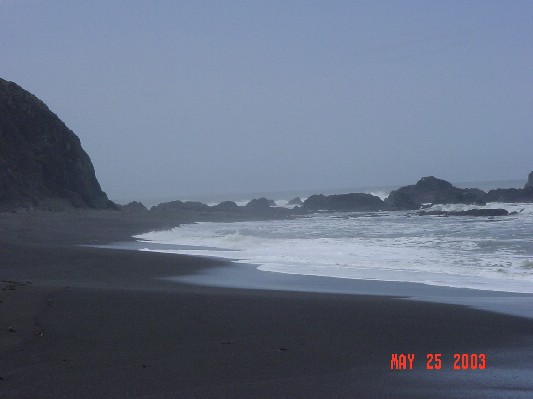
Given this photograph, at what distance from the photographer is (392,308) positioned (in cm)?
886

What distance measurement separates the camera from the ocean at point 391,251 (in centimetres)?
1320

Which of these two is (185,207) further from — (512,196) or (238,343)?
(238,343)

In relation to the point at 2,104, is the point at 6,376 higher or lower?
lower

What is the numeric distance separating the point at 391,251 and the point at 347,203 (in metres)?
36.0

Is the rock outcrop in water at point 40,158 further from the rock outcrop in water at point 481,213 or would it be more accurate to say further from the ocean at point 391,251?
the rock outcrop in water at point 481,213

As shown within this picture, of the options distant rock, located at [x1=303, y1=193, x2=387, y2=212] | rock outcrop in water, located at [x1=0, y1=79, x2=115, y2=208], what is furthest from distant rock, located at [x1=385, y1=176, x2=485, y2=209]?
rock outcrop in water, located at [x1=0, y1=79, x2=115, y2=208]

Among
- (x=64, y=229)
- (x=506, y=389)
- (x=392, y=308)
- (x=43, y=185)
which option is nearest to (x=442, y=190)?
(x=43, y=185)

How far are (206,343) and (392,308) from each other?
331 centimetres

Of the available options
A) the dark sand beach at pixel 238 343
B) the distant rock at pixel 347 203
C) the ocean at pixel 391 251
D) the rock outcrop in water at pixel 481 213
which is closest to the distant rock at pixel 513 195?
the distant rock at pixel 347 203

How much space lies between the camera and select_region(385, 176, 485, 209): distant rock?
47438 millimetres

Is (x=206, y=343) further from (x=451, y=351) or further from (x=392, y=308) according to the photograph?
(x=392, y=308)
